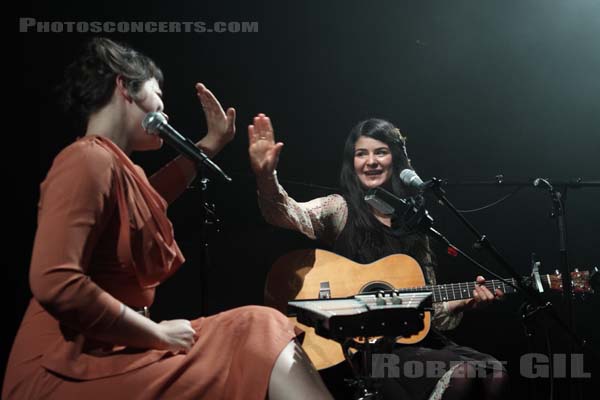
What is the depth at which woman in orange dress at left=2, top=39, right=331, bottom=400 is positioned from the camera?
1.47m

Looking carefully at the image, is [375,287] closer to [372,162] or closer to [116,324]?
[372,162]

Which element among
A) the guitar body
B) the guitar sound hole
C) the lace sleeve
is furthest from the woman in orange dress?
the guitar sound hole

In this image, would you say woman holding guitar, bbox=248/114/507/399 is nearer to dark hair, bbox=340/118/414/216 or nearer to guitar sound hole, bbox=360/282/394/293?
dark hair, bbox=340/118/414/216

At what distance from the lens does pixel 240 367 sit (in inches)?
60.9

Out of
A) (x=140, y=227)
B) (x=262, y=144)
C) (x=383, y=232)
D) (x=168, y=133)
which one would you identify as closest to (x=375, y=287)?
(x=383, y=232)

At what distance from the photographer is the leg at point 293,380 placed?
4.91ft

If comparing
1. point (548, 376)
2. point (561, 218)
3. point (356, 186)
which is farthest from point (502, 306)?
Result: point (356, 186)

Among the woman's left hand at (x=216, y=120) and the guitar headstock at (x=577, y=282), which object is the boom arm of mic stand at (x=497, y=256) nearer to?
the guitar headstock at (x=577, y=282)

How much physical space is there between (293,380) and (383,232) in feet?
6.08

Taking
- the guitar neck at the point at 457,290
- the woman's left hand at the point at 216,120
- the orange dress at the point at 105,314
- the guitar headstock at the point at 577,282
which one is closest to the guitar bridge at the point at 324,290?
the guitar neck at the point at 457,290

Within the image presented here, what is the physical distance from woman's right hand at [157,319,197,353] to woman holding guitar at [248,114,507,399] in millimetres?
1078

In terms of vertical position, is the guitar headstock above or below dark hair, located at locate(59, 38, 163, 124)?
below

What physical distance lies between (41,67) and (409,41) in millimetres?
2140

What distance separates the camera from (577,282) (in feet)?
10.1
